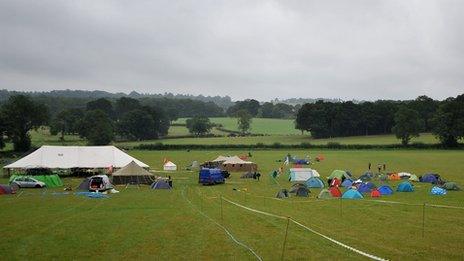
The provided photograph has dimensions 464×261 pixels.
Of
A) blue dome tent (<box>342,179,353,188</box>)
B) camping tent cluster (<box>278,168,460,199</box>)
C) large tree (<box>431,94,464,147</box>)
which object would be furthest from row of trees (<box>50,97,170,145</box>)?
blue dome tent (<box>342,179,353,188</box>)

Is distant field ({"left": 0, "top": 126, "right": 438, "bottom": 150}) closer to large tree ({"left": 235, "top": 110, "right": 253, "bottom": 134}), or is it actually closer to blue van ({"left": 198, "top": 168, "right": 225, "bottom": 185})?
large tree ({"left": 235, "top": 110, "right": 253, "bottom": 134})

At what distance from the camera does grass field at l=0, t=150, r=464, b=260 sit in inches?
649

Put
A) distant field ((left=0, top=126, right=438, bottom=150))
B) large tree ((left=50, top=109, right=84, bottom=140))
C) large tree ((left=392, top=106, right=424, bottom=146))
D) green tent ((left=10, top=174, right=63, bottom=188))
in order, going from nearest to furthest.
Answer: green tent ((left=10, top=174, right=63, bottom=188)) → large tree ((left=392, top=106, right=424, bottom=146)) → distant field ((left=0, top=126, right=438, bottom=150)) → large tree ((left=50, top=109, right=84, bottom=140))

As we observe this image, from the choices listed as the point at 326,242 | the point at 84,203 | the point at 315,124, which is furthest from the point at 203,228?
the point at 315,124

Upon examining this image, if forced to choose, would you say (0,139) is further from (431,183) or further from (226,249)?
(226,249)

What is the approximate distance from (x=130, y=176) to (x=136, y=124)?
3578 inches

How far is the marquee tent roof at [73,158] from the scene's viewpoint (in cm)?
4972

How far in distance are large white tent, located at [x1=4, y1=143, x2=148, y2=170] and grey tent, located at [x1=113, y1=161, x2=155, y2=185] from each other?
460 centimetres

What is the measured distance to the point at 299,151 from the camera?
316 ft

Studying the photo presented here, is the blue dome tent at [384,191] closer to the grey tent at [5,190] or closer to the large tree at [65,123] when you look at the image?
the grey tent at [5,190]

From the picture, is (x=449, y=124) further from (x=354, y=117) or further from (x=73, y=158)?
(x=73, y=158)

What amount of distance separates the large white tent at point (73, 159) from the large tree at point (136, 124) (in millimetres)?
79714

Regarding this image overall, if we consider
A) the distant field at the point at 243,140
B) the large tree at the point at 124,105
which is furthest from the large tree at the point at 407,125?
the large tree at the point at 124,105

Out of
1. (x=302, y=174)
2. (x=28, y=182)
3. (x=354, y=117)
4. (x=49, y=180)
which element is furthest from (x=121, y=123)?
(x=302, y=174)
